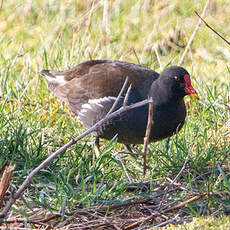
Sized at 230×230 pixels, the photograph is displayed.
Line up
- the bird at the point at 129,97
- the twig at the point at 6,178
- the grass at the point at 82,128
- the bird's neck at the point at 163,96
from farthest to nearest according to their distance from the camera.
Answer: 1. the bird's neck at the point at 163,96
2. the bird at the point at 129,97
3. the grass at the point at 82,128
4. the twig at the point at 6,178

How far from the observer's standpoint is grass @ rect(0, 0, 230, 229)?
316 centimetres

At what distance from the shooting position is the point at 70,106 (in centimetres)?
467

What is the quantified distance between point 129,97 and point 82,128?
75 centimetres

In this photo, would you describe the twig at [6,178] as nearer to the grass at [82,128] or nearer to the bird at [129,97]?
the grass at [82,128]

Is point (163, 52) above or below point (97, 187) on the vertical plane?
below

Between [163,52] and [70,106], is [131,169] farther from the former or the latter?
[163,52]

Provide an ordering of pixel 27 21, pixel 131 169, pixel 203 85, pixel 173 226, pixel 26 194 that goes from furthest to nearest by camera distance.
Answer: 1. pixel 27 21
2. pixel 203 85
3. pixel 131 169
4. pixel 26 194
5. pixel 173 226

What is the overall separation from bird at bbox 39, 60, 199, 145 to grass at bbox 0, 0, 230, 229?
146 millimetres

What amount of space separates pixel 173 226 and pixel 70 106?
223cm

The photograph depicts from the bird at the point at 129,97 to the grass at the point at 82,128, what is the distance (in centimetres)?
15

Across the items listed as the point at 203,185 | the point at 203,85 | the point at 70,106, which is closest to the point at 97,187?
the point at 203,185

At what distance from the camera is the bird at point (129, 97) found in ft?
13.3

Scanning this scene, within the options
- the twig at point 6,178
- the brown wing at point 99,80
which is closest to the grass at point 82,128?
the twig at point 6,178

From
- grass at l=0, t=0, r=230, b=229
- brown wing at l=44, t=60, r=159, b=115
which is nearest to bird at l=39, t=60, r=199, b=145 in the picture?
brown wing at l=44, t=60, r=159, b=115
